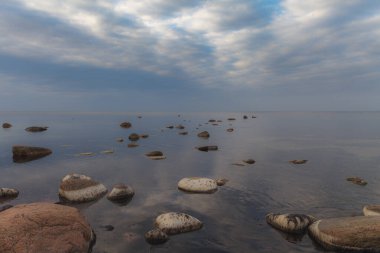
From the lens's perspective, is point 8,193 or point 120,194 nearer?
point 120,194

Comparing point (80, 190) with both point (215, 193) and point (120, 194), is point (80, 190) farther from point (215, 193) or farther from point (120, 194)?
point (215, 193)

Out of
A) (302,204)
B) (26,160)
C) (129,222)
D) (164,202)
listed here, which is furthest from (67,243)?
(26,160)

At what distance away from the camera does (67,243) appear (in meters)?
8.45

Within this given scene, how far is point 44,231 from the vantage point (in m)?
8.57

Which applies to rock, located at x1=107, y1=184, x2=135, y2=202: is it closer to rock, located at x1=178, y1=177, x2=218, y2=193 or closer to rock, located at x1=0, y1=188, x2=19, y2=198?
rock, located at x1=178, y1=177, x2=218, y2=193

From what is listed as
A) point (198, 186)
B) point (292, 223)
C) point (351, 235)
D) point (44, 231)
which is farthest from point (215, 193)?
point (44, 231)

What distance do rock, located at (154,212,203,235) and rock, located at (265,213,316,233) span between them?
8.86 ft

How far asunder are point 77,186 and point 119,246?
5.81 metres

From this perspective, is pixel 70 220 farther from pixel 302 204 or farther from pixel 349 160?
pixel 349 160

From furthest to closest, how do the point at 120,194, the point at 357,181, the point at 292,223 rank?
1. the point at 357,181
2. the point at 120,194
3. the point at 292,223

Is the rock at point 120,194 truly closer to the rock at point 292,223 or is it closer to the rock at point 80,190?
the rock at point 80,190

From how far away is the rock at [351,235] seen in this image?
29.5 feet

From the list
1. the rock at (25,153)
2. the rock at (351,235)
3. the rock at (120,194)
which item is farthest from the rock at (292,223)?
the rock at (25,153)

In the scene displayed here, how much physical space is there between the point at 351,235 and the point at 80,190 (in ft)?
36.2
